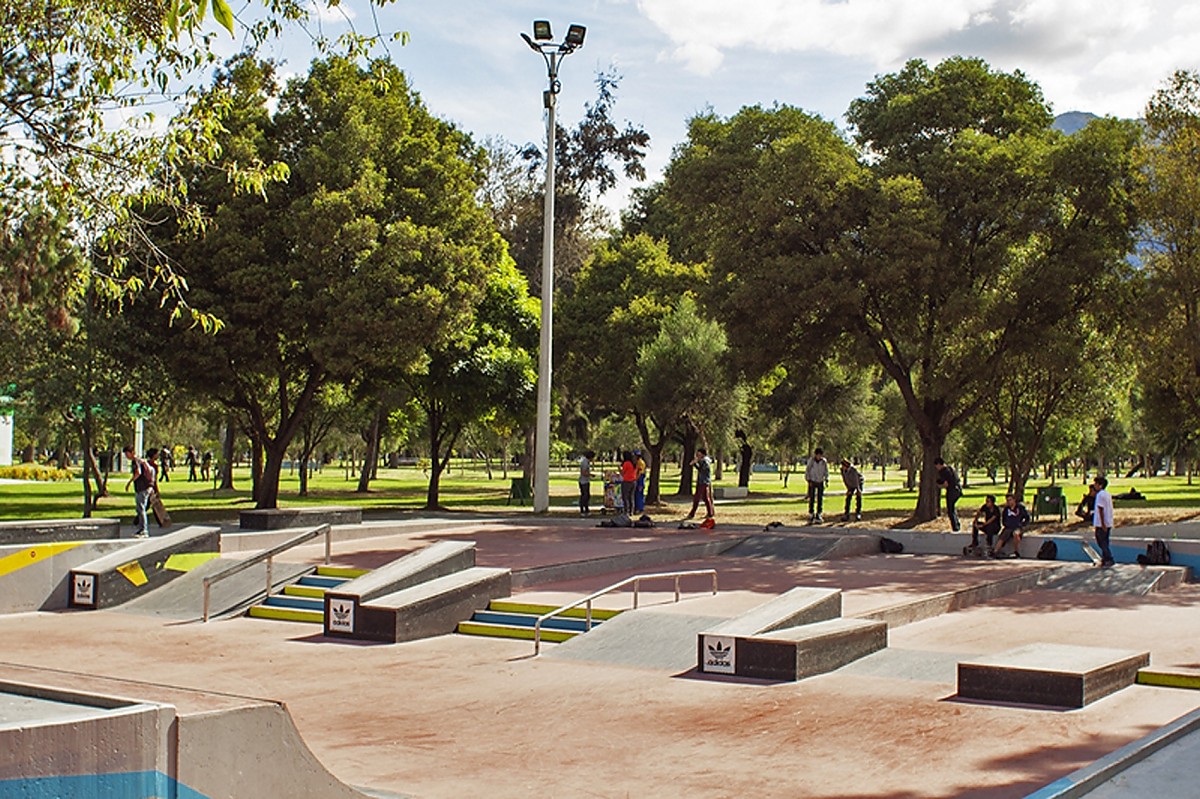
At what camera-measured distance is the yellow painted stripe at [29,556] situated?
16.6m

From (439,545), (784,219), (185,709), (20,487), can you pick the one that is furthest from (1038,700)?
(20,487)

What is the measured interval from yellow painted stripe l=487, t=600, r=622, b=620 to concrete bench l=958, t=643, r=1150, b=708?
206 inches

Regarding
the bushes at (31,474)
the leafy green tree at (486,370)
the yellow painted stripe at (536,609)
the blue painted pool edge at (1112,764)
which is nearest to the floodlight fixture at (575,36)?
the leafy green tree at (486,370)

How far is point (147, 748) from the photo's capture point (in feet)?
17.6

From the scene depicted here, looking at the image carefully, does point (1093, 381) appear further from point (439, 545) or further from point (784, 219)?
point (439, 545)

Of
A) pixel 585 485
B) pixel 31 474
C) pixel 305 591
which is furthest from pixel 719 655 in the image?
pixel 31 474

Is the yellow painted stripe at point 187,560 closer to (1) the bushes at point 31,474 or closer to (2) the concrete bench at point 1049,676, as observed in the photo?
(2) the concrete bench at point 1049,676

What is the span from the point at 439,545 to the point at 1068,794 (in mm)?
11480

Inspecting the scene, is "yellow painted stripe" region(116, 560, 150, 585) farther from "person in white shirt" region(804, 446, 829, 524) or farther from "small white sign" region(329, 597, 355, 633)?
"person in white shirt" region(804, 446, 829, 524)

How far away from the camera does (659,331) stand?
41594 millimetres

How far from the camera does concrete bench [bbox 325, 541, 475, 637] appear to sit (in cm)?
1465

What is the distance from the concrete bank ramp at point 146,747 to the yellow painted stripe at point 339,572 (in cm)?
1160

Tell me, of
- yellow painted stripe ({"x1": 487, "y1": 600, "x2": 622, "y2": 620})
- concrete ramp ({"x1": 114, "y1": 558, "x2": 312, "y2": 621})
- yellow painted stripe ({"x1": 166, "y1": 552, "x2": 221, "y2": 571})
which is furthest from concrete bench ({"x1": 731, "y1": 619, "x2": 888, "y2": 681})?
yellow painted stripe ({"x1": 166, "y1": 552, "x2": 221, "y2": 571})

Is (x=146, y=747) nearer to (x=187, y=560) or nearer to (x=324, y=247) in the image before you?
(x=187, y=560)
